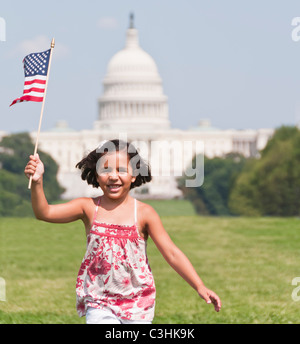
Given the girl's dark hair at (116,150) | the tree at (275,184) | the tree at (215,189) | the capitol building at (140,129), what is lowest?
the girl's dark hair at (116,150)

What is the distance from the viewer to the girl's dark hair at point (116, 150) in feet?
15.2

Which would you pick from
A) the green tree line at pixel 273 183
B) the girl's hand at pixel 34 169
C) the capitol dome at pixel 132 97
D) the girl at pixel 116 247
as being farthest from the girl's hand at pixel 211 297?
the capitol dome at pixel 132 97

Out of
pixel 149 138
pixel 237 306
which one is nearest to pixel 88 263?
pixel 237 306

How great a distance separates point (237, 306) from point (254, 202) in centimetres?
4258

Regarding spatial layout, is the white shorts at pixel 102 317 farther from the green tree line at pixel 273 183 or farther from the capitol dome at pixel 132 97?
the capitol dome at pixel 132 97

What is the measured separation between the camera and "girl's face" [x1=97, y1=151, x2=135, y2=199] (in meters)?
4.53

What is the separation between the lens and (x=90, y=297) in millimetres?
4535

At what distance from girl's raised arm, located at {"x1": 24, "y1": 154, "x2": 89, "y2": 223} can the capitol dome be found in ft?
325

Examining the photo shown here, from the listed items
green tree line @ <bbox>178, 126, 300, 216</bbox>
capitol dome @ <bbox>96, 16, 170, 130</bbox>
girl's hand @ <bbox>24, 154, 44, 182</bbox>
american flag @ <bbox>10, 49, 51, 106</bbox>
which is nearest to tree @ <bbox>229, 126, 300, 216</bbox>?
green tree line @ <bbox>178, 126, 300, 216</bbox>

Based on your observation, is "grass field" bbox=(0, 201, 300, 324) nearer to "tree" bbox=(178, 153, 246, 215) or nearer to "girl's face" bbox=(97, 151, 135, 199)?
"girl's face" bbox=(97, 151, 135, 199)

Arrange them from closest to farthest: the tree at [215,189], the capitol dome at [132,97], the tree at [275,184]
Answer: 1. the tree at [275,184]
2. the tree at [215,189]
3. the capitol dome at [132,97]

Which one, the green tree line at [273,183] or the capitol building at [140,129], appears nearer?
the green tree line at [273,183]

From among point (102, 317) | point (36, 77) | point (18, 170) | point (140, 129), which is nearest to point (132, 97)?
point (140, 129)
